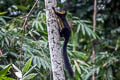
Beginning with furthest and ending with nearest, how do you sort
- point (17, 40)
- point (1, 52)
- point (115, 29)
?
point (115, 29) < point (17, 40) < point (1, 52)

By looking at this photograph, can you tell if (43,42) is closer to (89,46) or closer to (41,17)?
(41,17)

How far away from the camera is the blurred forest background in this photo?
78.8 inches

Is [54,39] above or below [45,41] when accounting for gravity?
above

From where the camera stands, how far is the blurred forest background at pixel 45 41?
78.8 inches

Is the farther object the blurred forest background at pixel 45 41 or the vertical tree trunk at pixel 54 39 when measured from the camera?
the blurred forest background at pixel 45 41

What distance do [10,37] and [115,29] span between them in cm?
229

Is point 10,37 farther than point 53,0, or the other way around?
point 10,37

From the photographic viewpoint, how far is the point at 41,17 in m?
2.46

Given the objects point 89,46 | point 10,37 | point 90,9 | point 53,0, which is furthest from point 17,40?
point 90,9

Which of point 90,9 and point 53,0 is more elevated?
point 53,0

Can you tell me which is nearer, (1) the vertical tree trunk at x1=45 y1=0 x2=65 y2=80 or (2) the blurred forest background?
(1) the vertical tree trunk at x1=45 y1=0 x2=65 y2=80

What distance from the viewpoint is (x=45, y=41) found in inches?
88.1

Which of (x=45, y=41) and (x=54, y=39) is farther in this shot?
(x=45, y=41)

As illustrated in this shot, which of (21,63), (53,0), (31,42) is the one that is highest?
(53,0)
